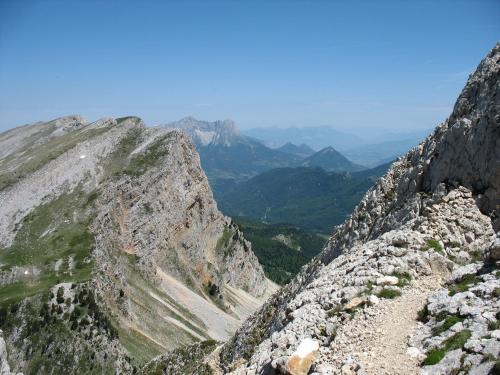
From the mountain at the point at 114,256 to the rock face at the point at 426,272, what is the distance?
4389 centimetres

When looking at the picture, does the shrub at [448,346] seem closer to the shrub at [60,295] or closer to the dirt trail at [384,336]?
the dirt trail at [384,336]

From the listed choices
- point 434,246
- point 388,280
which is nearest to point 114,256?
point 434,246

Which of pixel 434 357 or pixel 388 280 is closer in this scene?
pixel 434 357

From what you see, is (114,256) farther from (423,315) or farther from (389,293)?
(423,315)

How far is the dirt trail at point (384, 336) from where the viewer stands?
16.5 meters

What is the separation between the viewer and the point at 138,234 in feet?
420

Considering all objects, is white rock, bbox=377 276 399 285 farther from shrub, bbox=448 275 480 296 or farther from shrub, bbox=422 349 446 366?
shrub, bbox=422 349 446 366

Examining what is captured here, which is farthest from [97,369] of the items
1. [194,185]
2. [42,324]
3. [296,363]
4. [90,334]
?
[194,185]

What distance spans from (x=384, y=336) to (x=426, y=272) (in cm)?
A: 588

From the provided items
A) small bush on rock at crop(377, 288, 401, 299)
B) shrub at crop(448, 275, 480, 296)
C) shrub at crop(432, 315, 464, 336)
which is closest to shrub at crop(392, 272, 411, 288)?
small bush on rock at crop(377, 288, 401, 299)

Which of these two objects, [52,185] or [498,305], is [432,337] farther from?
[52,185]

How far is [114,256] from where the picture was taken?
10888 cm

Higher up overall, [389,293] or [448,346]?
[389,293]

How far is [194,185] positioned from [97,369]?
92.3 meters
